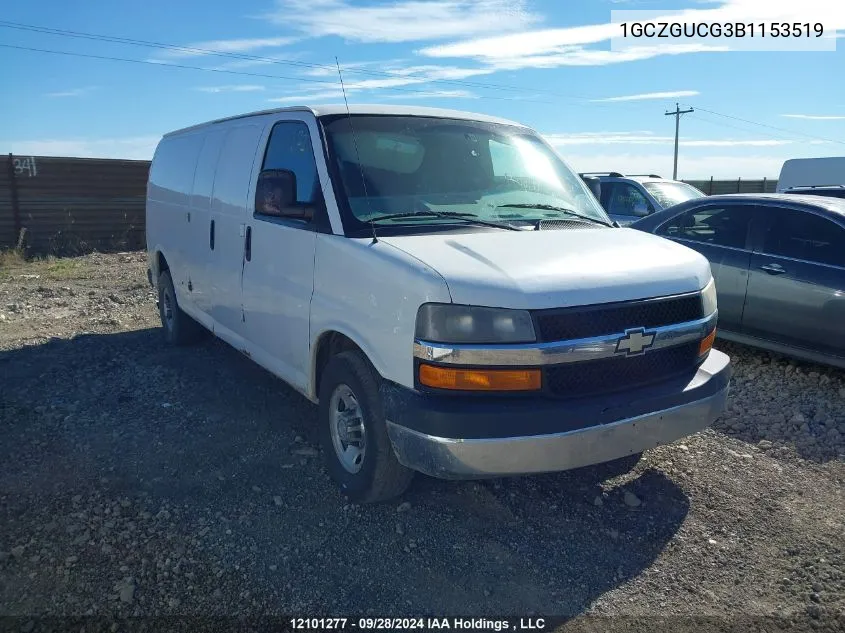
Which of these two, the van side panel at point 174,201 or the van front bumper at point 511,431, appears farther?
the van side panel at point 174,201

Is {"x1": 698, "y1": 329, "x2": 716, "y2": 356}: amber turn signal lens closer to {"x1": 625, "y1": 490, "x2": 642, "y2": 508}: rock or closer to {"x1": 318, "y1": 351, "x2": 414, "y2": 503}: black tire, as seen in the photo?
{"x1": 625, "y1": 490, "x2": 642, "y2": 508}: rock

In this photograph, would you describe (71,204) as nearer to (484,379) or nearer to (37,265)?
(37,265)

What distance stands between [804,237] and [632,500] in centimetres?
354

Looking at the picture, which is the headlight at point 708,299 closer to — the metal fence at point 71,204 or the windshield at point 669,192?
the windshield at point 669,192

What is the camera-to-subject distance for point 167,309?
7.25 meters

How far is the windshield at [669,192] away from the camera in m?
11.2

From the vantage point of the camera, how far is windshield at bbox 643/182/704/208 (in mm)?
11172

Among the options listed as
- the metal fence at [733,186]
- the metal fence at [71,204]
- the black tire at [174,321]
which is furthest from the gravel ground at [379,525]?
the metal fence at [733,186]

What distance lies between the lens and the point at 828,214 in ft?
19.6

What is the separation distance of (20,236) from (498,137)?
42.9ft

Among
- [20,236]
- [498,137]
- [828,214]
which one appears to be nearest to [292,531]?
[498,137]

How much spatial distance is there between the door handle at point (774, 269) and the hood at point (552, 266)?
106 inches

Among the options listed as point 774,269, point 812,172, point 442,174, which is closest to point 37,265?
point 442,174

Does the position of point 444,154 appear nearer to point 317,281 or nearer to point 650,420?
point 317,281
